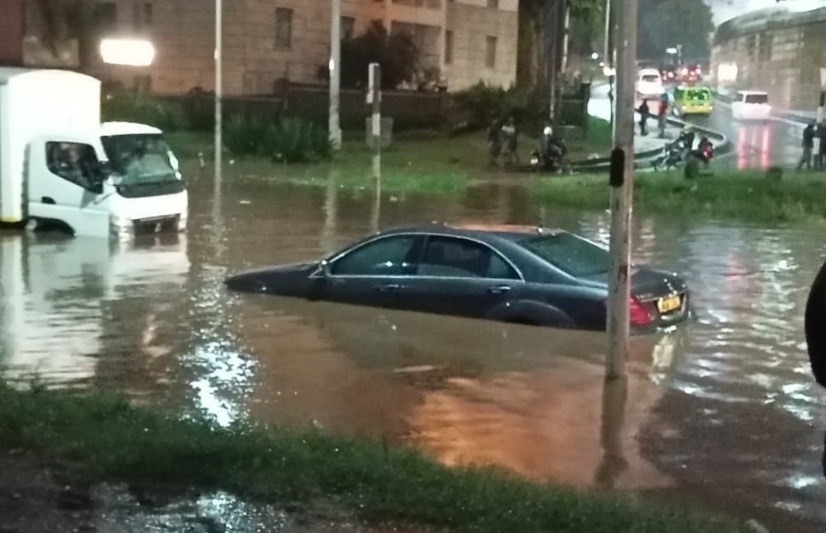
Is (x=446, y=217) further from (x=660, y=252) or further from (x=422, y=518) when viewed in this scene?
(x=422, y=518)

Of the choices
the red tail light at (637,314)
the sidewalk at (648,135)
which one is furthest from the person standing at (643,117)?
the red tail light at (637,314)

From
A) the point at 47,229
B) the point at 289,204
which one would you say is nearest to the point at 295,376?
the point at 47,229

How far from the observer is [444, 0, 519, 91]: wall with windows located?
2809 inches

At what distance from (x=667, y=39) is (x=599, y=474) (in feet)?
372

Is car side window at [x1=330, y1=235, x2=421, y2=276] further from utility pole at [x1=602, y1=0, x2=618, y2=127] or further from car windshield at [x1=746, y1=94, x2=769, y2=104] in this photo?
car windshield at [x1=746, y1=94, x2=769, y2=104]

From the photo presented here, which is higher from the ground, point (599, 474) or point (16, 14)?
point (16, 14)

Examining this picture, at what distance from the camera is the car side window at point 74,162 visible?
24.1 metres

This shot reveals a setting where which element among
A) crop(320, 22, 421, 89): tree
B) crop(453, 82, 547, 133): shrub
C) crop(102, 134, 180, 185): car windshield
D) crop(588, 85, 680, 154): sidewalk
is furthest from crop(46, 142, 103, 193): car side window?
crop(320, 22, 421, 89): tree

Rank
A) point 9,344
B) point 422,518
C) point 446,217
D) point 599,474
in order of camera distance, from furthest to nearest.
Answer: point 446,217
point 9,344
point 599,474
point 422,518

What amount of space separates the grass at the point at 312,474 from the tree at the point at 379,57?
159 ft

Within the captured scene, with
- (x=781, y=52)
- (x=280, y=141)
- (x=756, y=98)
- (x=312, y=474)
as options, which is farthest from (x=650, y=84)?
(x=312, y=474)

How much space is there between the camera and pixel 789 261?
71.4 feet

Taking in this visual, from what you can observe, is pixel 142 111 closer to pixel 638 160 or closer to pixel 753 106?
pixel 638 160

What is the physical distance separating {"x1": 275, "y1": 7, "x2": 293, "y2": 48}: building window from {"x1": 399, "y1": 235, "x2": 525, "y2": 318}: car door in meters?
44.5
